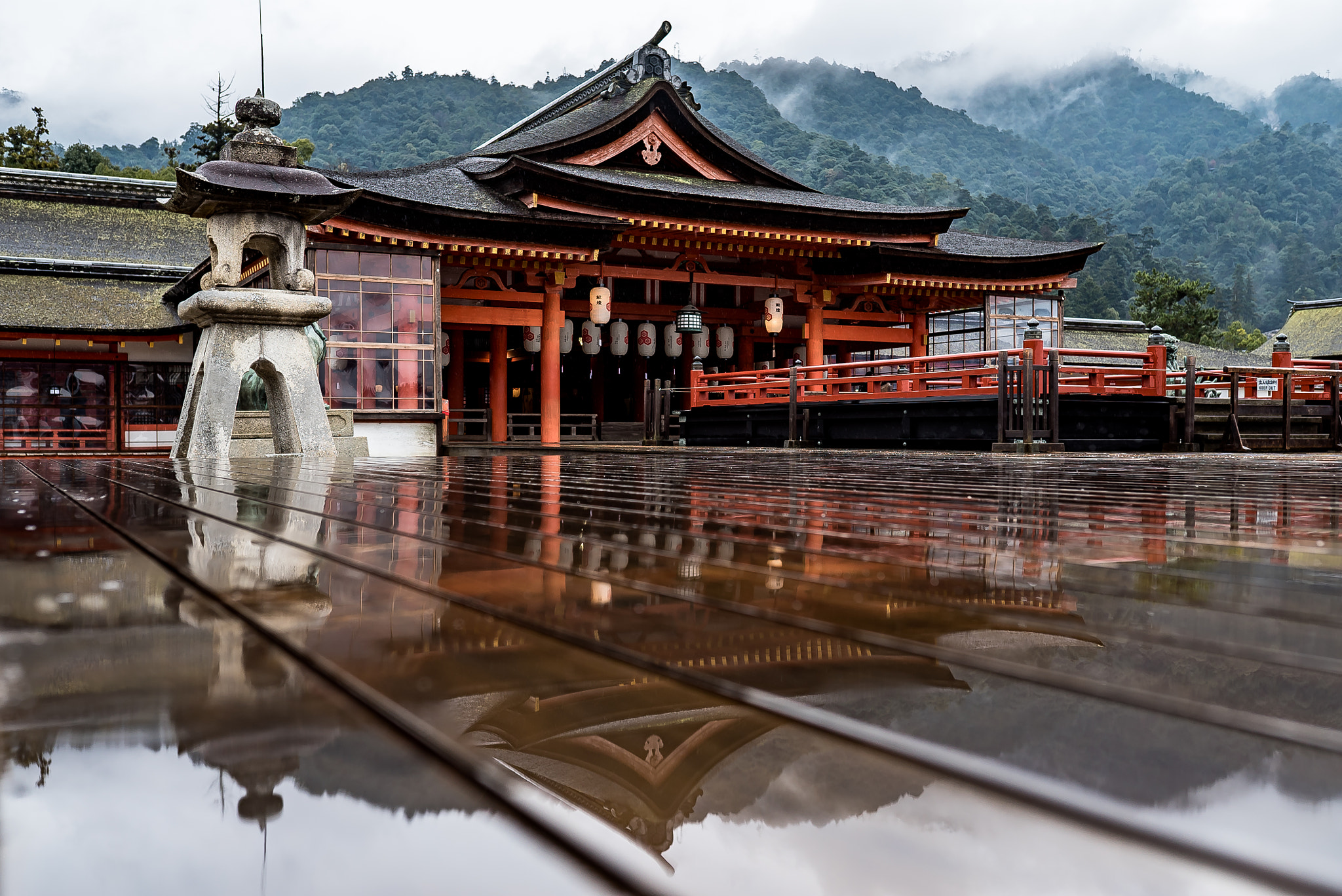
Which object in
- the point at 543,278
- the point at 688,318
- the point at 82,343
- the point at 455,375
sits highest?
the point at 543,278

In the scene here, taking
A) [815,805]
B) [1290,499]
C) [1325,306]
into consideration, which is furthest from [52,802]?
[1325,306]

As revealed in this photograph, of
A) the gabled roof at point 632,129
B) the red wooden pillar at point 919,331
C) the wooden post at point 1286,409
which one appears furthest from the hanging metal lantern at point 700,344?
the wooden post at point 1286,409

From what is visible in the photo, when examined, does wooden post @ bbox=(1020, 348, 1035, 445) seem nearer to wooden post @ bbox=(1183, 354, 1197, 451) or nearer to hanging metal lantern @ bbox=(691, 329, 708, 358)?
wooden post @ bbox=(1183, 354, 1197, 451)

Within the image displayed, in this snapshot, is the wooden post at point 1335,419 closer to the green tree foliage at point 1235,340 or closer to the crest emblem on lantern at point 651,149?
the crest emblem on lantern at point 651,149

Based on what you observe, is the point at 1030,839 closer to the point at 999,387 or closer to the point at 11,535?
the point at 11,535

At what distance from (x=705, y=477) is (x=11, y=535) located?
132 inches

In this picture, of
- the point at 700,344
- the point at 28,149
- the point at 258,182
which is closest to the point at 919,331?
the point at 700,344

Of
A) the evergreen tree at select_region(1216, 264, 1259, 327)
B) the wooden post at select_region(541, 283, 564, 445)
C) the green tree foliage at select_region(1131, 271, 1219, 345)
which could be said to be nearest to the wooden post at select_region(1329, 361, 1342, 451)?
the wooden post at select_region(541, 283, 564, 445)

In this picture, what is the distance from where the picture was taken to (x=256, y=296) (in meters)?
8.21

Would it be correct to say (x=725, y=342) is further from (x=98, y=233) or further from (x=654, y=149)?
(x=98, y=233)

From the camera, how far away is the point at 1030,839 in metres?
0.46

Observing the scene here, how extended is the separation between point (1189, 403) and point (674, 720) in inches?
460

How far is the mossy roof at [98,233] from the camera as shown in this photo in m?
18.7

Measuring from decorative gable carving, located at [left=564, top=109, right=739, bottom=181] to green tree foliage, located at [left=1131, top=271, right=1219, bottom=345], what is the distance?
26.1m
